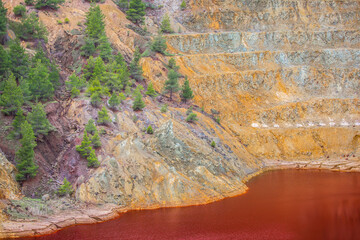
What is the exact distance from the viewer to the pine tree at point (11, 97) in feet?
172

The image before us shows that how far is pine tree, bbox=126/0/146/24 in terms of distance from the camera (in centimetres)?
9188

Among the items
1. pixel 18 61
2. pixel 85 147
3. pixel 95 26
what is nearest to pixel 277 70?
pixel 95 26

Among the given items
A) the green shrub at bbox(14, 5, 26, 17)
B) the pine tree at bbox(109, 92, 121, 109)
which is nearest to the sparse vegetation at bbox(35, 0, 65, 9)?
the green shrub at bbox(14, 5, 26, 17)

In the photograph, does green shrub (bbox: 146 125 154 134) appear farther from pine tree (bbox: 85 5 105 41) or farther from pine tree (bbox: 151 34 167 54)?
pine tree (bbox: 151 34 167 54)

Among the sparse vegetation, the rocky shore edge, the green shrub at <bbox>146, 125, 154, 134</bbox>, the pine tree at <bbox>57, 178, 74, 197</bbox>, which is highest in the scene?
the sparse vegetation

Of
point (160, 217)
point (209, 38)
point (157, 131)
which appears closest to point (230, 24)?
point (209, 38)

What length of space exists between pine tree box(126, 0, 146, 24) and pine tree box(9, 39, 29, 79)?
118 ft

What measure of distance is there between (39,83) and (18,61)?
204 inches

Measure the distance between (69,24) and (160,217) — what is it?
46431 millimetres

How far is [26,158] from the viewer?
48906 millimetres

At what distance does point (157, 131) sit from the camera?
208 ft

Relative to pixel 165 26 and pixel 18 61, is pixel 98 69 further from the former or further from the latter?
pixel 165 26

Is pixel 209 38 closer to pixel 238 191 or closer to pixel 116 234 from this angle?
pixel 238 191

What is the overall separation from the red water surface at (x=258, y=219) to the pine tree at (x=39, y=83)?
21.3m
